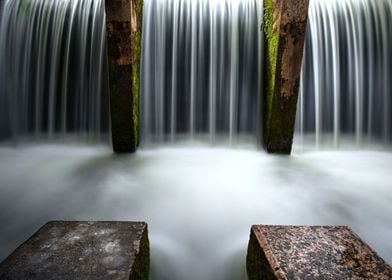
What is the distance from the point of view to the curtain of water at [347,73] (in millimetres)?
5672

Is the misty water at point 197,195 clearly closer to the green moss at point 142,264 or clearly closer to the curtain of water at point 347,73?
the green moss at point 142,264

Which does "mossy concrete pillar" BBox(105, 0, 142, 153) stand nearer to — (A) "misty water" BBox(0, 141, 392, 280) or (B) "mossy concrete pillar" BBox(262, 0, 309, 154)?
(A) "misty water" BBox(0, 141, 392, 280)

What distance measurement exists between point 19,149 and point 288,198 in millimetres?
4367

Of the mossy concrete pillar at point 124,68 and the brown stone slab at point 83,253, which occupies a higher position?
the mossy concrete pillar at point 124,68

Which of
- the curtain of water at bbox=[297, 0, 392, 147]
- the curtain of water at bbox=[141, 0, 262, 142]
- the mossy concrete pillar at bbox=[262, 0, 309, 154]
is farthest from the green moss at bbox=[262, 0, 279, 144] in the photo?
the curtain of water at bbox=[297, 0, 392, 147]

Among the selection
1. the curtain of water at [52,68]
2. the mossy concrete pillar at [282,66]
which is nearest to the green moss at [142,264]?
the mossy concrete pillar at [282,66]

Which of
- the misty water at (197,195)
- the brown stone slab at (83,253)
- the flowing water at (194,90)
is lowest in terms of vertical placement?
the misty water at (197,195)

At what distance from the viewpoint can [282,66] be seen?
14.8ft

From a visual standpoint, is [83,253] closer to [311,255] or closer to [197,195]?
[311,255]

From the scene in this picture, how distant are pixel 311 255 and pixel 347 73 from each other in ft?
15.5

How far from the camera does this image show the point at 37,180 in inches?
161

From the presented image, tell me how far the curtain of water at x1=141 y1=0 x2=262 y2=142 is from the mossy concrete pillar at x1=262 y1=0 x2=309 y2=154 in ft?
1.17

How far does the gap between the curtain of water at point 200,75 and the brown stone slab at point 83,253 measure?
333 cm

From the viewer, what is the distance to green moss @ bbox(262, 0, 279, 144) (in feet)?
15.3
